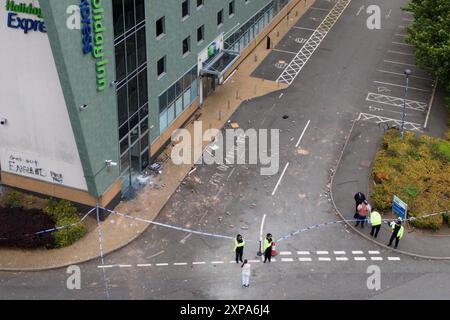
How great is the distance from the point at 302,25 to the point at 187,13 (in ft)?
77.7

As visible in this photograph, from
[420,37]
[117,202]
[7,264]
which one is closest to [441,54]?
[420,37]

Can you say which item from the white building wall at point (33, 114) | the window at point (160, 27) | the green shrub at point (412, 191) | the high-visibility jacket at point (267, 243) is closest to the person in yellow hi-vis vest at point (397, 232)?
the green shrub at point (412, 191)

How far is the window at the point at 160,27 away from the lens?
38.2 meters

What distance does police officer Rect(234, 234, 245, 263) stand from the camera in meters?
32.1

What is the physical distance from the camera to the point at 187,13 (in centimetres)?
4181

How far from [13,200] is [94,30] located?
37.8ft

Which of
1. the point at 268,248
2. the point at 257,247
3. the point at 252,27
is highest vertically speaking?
the point at 252,27

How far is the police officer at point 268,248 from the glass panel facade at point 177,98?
1236 cm

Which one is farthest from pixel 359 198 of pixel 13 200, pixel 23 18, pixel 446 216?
pixel 23 18

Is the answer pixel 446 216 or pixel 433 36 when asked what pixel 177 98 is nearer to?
pixel 446 216

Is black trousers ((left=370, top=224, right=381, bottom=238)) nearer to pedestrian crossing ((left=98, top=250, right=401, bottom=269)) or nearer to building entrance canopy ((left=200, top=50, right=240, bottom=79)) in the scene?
pedestrian crossing ((left=98, top=250, right=401, bottom=269))

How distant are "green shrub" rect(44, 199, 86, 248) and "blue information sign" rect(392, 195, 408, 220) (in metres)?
17.5

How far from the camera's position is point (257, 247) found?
113ft
